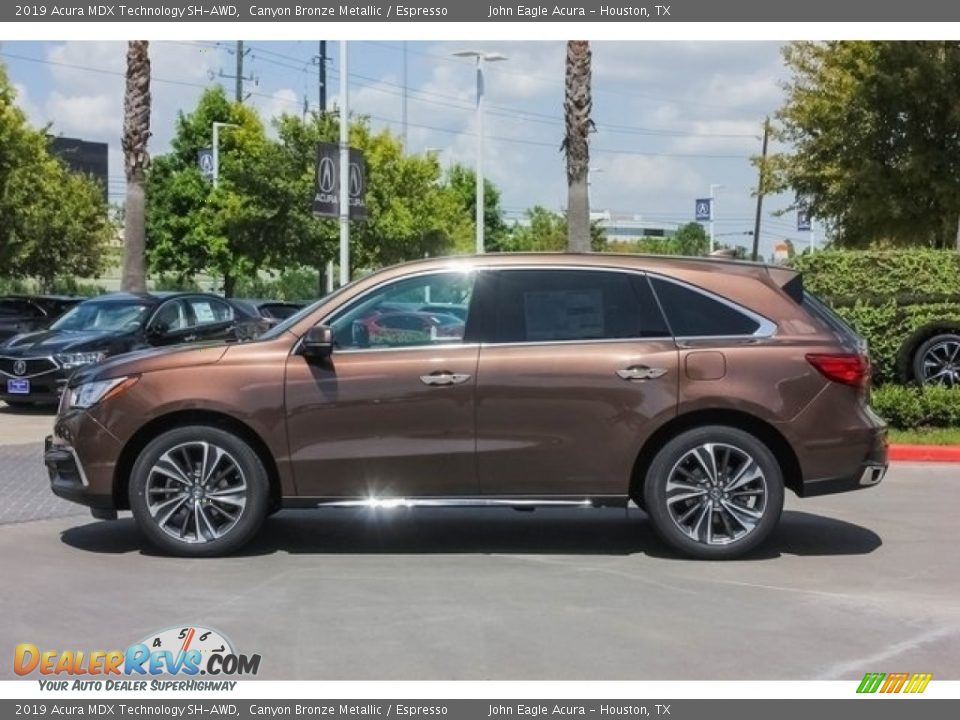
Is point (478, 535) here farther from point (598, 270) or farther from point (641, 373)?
point (598, 270)

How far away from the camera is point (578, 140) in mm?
19500

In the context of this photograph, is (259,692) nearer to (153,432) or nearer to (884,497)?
(153,432)

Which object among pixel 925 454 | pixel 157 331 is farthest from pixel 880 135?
pixel 157 331

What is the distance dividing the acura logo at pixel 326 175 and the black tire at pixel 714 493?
12823mm

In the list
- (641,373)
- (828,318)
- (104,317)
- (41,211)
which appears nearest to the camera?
(641,373)

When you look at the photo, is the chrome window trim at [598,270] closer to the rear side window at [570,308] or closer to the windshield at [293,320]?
the rear side window at [570,308]

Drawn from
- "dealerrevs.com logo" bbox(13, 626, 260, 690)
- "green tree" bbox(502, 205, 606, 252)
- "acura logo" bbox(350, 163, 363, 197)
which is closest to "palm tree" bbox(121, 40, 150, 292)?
"acura logo" bbox(350, 163, 363, 197)

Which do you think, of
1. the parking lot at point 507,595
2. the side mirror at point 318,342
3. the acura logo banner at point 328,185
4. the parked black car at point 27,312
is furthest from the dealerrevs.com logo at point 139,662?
the parked black car at point 27,312

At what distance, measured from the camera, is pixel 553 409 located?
710cm

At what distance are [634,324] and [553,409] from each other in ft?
2.50

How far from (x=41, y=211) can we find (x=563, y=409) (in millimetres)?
30051

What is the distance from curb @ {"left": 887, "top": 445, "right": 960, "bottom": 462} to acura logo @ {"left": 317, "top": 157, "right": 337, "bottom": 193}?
1064 cm
